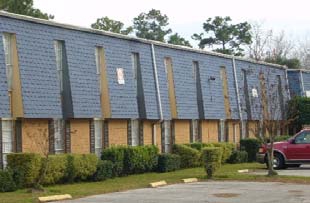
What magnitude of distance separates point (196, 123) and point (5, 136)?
1592cm

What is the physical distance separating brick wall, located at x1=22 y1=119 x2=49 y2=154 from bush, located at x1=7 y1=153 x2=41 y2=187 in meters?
1.99

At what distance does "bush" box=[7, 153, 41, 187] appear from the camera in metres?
23.2

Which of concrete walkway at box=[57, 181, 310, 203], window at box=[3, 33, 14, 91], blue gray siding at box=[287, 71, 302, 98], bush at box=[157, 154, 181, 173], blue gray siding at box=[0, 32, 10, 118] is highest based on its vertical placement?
blue gray siding at box=[287, 71, 302, 98]

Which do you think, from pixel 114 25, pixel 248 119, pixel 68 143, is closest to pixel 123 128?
pixel 68 143

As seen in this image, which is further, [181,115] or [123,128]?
[181,115]

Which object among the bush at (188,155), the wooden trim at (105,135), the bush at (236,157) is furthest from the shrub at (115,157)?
the bush at (236,157)

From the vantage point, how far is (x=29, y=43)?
25953mm

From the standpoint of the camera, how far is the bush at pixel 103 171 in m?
26.8

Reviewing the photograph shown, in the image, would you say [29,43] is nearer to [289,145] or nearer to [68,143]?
[68,143]

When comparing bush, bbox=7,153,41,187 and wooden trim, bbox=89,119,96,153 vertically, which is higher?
wooden trim, bbox=89,119,96,153

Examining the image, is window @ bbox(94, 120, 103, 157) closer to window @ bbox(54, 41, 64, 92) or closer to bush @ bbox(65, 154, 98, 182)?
window @ bbox(54, 41, 64, 92)

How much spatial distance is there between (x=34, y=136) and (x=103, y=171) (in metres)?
2.97

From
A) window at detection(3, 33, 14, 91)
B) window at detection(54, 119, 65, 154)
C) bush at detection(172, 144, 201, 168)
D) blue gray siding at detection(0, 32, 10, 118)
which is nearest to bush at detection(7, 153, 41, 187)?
blue gray siding at detection(0, 32, 10, 118)

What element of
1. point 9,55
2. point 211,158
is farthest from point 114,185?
point 9,55
